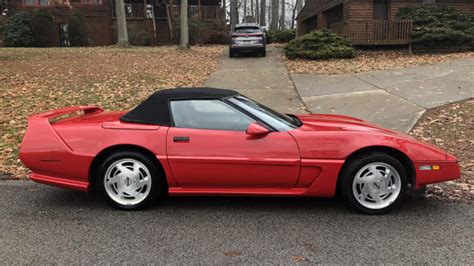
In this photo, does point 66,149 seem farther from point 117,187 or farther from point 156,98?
point 156,98

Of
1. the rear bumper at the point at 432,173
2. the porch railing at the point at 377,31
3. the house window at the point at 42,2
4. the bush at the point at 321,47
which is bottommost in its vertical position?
the rear bumper at the point at 432,173

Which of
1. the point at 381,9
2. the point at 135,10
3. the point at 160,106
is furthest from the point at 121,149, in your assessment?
the point at 135,10

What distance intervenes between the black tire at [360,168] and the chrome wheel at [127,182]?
76.7 inches

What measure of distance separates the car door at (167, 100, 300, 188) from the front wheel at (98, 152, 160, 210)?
25 centimetres

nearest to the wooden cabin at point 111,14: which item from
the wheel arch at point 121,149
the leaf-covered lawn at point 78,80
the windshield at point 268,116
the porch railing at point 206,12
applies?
the porch railing at point 206,12

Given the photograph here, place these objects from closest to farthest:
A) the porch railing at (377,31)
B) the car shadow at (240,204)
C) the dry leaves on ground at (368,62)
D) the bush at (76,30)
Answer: the car shadow at (240,204), the dry leaves on ground at (368,62), the porch railing at (377,31), the bush at (76,30)

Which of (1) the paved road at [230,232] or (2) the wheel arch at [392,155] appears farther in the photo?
(2) the wheel arch at [392,155]

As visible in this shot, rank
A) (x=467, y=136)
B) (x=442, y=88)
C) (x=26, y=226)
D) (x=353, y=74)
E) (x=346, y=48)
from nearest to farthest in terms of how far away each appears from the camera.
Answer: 1. (x=26, y=226)
2. (x=467, y=136)
3. (x=442, y=88)
4. (x=353, y=74)
5. (x=346, y=48)

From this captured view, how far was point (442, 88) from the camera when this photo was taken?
11438mm

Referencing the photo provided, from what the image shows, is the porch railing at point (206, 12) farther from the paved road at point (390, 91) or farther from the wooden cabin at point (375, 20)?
the paved road at point (390, 91)

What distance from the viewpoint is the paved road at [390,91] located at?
9.34m

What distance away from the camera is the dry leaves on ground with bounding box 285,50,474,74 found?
15898mm

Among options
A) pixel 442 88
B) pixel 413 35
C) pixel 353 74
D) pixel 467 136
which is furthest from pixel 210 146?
pixel 413 35

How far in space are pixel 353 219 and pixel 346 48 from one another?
A: 1478cm
